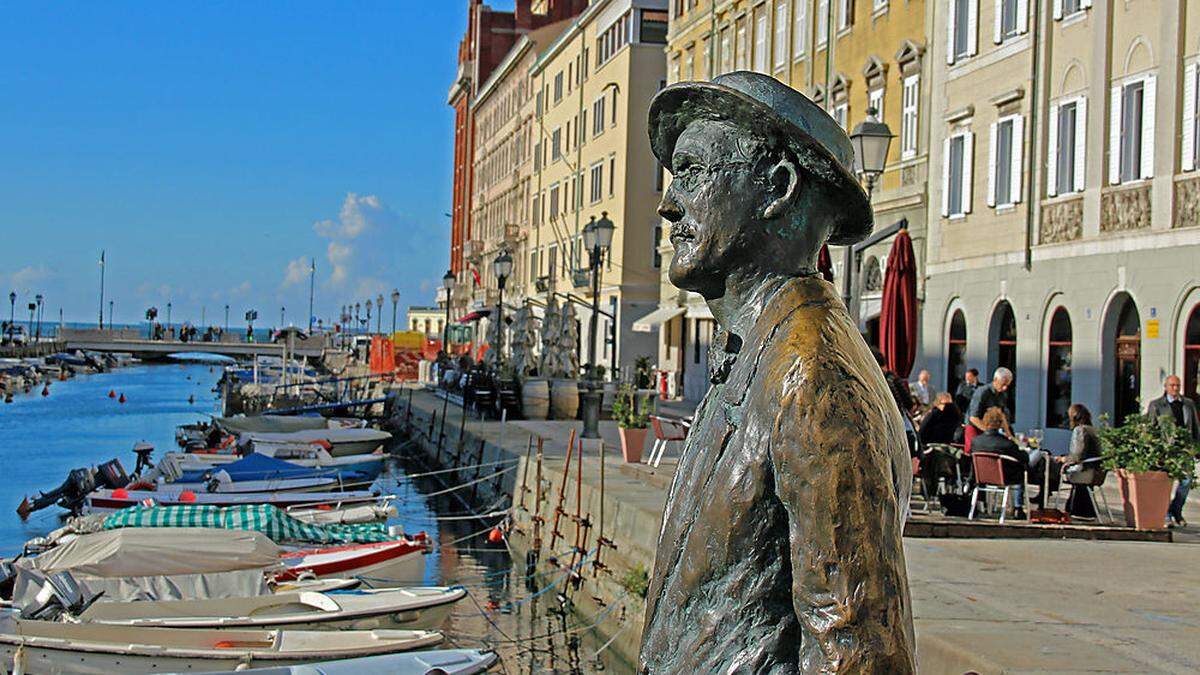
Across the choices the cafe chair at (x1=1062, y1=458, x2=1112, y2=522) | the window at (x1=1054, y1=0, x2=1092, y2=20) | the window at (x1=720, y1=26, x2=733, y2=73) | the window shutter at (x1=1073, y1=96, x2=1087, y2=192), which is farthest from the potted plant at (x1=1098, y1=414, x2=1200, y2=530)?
the window at (x1=720, y1=26, x2=733, y2=73)

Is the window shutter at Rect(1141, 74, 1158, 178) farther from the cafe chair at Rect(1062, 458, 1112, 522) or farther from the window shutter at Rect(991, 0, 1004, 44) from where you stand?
the cafe chair at Rect(1062, 458, 1112, 522)

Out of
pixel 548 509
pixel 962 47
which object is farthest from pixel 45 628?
pixel 962 47

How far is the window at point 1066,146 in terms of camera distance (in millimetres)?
22422

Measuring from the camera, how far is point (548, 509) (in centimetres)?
2050

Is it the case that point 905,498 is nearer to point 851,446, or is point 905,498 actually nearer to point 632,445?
point 851,446

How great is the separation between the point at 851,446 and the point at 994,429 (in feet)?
43.4

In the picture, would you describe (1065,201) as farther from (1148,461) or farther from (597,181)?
(597,181)

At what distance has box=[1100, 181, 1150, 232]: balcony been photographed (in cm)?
2056

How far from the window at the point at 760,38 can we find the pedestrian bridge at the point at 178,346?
301 ft

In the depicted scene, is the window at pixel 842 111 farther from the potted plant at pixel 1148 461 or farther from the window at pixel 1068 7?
the potted plant at pixel 1148 461

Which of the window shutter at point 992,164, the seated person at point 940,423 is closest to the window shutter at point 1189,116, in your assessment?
the window shutter at point 992,164

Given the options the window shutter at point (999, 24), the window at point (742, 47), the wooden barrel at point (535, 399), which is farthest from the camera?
the window at point (742, 47)

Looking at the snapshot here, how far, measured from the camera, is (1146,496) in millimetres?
13523

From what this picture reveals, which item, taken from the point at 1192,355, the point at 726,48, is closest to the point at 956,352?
the point at 1192,355
